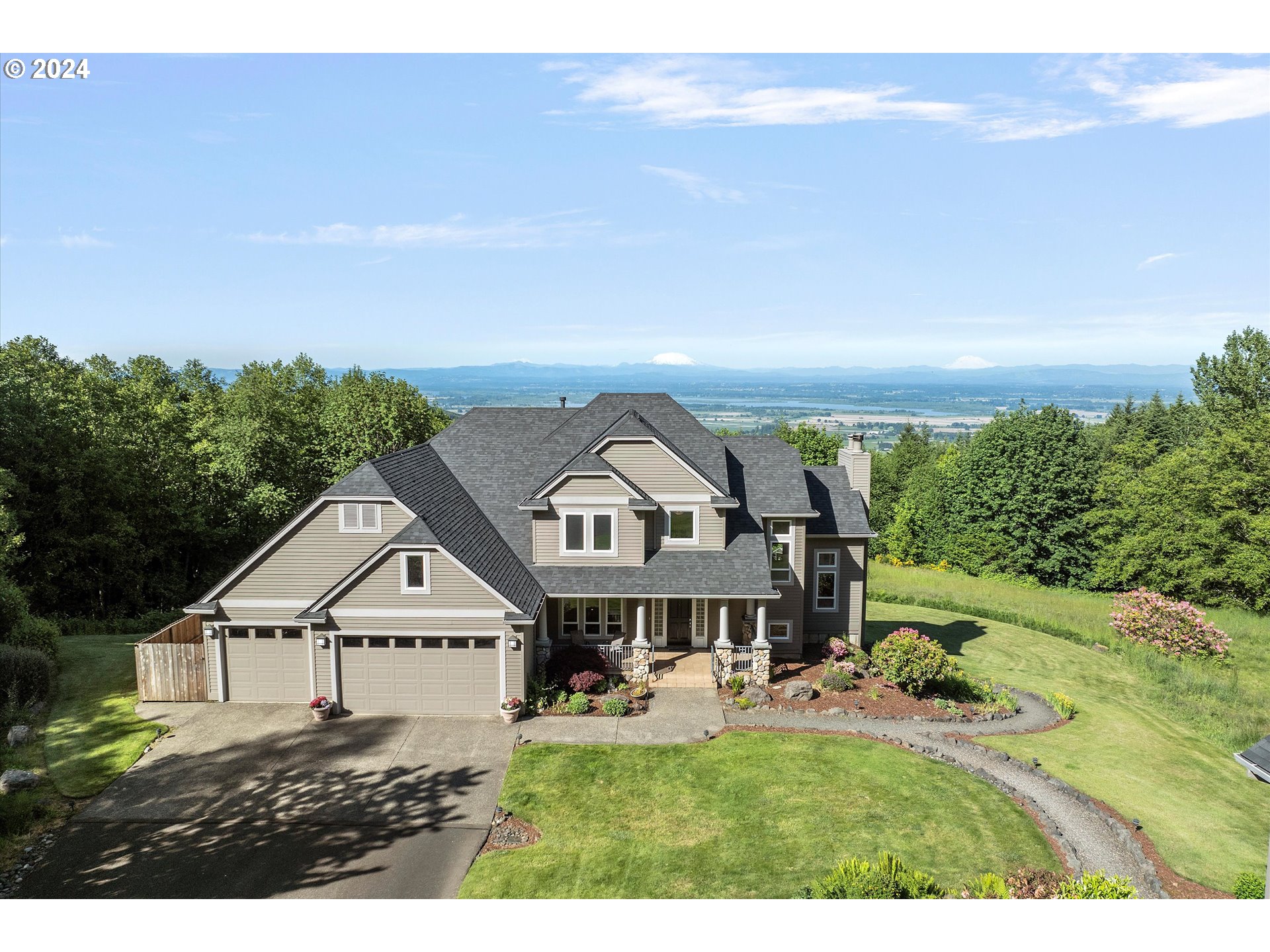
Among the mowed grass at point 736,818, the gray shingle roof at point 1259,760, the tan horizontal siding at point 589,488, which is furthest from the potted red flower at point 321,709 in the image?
the gray shingle roof at point 1259,760

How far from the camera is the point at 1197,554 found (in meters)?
44.1

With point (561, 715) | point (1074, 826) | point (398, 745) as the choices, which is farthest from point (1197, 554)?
point (398, 745)

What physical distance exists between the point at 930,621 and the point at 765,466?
47.4 feet

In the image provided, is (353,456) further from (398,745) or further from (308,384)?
(398,745)

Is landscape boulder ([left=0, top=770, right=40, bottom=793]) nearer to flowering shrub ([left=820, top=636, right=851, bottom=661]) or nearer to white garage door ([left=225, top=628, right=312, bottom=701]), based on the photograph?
white garage door ([left=225, top=628, right=312, bottom=701])

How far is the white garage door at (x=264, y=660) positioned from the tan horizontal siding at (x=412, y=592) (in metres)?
2.14

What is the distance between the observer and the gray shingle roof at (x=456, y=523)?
69.8ft

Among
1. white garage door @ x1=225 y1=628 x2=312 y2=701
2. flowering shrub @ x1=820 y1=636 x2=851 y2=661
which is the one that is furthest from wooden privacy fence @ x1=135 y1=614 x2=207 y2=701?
flowering shrub @ x1=820 y1=636 x2=851 y2=661

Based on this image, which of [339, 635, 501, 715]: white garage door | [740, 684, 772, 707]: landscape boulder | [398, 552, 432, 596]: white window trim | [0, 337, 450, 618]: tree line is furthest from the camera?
[0, 337, 450, 618]: tree line

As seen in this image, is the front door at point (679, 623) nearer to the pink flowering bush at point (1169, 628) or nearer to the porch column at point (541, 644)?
the porch column at point (541, 644)

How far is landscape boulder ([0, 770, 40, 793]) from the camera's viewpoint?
53.2 feet

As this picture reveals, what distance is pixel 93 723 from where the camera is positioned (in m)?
20.0

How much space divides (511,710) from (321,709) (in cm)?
525

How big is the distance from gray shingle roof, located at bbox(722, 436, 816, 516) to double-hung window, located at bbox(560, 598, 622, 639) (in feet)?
19.4
